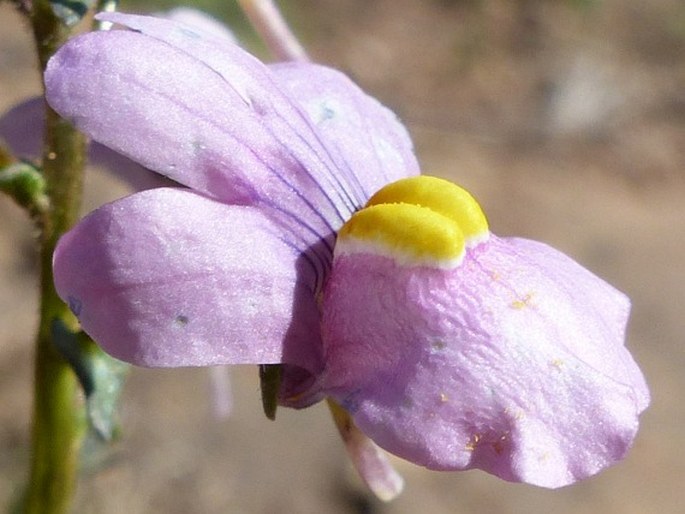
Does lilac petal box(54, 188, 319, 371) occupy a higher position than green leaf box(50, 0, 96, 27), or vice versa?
green leaf box(50, 0, 96, 27)

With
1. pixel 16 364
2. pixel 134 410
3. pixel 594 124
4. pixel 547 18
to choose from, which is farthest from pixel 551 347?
pixel 547 18

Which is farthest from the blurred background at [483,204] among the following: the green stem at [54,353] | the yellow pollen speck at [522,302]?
the yellow pollen speck at [522,302]

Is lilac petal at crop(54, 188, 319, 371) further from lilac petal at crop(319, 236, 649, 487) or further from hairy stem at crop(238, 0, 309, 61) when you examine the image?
hairy stem at crop(238, 0, 309, 61)

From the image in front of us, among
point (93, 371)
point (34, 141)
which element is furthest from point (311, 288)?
point (34, 141)

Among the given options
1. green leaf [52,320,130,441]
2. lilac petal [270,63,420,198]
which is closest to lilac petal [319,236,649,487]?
lilac petal [270,63,420,198]

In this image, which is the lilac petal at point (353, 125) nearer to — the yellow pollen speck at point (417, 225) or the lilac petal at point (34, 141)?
the yellow pollen speck at point (417, 225)

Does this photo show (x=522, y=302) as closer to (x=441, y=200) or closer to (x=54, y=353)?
(x=441, y=200)

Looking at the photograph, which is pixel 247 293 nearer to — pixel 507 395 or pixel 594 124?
pixel 507 395
